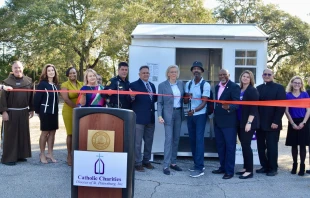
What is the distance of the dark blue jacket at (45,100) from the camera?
6.46 meters

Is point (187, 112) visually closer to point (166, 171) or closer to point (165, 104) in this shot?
point (165, 104)

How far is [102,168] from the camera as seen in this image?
10.6 ft

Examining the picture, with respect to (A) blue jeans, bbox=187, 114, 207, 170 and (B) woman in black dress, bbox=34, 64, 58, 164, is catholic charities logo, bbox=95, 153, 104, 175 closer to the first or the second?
(A) blue jeans, bbox=187, 114, 207, 170

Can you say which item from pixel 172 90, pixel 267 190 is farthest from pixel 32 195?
pixel 267 190

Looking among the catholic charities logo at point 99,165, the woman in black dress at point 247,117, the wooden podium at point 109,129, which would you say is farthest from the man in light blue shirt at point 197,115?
the catholic charities logo at point 99,165

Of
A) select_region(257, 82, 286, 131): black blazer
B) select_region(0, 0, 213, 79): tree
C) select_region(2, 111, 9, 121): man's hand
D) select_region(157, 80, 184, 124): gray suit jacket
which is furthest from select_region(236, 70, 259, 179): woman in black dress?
select_region(0, 0, 213, 79): tree

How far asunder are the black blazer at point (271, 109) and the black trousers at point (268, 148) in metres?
0.15

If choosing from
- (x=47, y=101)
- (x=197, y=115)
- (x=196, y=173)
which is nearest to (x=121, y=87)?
(x=197, y=115)

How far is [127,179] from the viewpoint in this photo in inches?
128

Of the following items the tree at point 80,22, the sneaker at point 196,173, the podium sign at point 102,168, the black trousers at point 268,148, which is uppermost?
the tree at point 80,22

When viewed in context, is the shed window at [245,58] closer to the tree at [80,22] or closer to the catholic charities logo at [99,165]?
the catholic charities logo at [99,165]

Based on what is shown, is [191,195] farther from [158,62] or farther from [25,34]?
[25,34]

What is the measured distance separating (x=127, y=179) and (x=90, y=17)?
27.4 meters

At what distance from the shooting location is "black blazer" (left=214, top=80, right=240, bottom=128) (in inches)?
223
